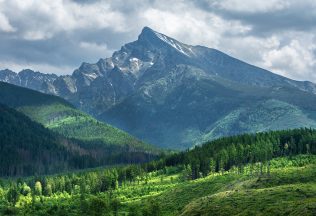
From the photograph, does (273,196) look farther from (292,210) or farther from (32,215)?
(32,215)

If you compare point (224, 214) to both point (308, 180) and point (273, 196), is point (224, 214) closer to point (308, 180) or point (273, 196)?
point (273, 196)

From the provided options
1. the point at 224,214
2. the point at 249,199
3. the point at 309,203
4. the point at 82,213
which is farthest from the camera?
the point at 82,213

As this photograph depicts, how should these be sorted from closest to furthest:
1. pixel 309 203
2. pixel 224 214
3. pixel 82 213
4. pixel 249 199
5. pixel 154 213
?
pixel 309 203 < pixel 224 214 < pixel 249 199 < pixel 154 213 < pixel 82 213

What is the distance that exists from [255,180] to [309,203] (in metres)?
66.5

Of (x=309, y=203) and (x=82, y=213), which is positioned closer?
(x=309, y=203)

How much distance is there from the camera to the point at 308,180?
19762cm

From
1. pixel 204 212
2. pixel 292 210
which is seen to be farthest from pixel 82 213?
pixel 292 210

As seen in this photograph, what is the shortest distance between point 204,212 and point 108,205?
52858mm

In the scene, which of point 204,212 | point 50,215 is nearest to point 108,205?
point 50,215

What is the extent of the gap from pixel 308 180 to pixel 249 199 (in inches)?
1879

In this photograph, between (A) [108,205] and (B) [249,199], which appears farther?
(A) [108,205]

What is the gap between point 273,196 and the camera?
161 meters

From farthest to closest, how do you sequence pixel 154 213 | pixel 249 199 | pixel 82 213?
→ pixel 82 213 → pixel 154 213 → pixel 249 199

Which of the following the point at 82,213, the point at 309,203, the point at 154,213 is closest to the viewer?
the point at 309,203
